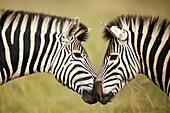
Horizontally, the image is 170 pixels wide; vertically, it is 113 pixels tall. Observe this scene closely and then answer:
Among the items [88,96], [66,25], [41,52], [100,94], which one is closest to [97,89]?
[100,94]

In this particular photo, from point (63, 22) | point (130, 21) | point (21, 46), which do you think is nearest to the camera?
point (21, 46)

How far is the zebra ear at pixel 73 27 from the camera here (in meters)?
5.83

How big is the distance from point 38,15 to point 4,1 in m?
14.3

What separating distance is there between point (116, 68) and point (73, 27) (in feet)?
4.06

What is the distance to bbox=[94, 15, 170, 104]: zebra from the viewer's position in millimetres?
5527

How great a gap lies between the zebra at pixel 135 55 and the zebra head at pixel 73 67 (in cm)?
19

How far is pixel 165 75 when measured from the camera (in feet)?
17.9

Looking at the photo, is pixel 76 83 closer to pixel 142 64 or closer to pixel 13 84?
pixel 142 64

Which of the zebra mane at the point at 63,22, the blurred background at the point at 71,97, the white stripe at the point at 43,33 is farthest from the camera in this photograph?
the blurred background at the point at 71,97

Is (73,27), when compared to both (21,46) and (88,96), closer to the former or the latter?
(21,46)

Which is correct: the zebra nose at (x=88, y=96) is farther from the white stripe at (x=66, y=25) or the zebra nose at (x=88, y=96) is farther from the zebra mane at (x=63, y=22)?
the white stripe at (x=66, y=25)

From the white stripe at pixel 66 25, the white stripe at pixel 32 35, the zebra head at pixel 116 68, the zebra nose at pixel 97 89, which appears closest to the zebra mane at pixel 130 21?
the zebra head at pixel 116 68

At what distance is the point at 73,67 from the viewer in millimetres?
5918

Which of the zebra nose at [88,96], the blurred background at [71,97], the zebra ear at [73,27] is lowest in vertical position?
the blurred background at [71,97]
